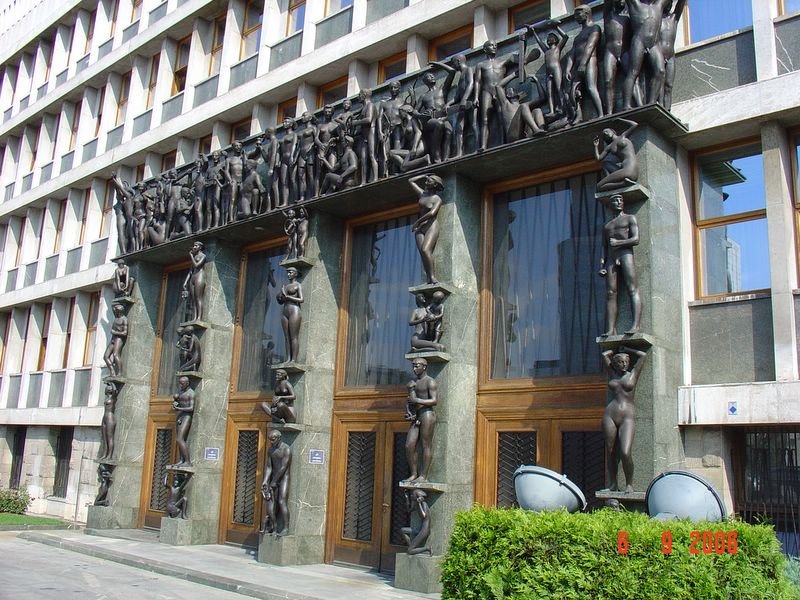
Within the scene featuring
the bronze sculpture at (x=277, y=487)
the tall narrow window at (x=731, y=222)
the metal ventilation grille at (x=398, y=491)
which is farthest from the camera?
the bronze sculpture at (x=277, y=487)

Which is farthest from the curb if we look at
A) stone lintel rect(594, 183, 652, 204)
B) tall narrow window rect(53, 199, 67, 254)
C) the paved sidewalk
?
tall narrow window rect(53, 199, 67, 254)

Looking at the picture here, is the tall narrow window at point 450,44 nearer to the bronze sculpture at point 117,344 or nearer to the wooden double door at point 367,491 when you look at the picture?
the wooden double door at point 367,491

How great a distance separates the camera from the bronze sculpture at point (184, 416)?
18.5m

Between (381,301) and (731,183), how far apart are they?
6.73 metres

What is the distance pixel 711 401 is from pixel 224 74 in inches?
598

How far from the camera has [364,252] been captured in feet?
55.2

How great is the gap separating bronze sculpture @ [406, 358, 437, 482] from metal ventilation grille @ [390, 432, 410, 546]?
1328 millimetres

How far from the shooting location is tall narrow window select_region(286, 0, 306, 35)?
66.1ft

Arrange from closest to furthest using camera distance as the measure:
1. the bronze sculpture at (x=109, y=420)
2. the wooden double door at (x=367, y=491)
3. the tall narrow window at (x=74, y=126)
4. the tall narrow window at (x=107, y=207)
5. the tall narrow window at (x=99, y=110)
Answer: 1. the wooden double door at (x=367, y=491)
2. the bronze sculpture at (x=109, y=420)
3. the tall narrow window at (x=107, y=207)
4. the tall narrow window at (x=99, y=110)
5. the tall narrow window at (x=74, y=126)

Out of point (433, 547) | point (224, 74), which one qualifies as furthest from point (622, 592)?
point (224, 74)

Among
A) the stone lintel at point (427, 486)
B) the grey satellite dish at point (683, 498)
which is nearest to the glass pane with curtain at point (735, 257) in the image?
the grey satellite dish at point (683, 498)

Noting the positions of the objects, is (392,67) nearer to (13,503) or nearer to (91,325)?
(91,325)

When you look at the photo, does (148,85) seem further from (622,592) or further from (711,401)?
(622,592)

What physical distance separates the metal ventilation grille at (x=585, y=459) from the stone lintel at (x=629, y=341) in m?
1.55
